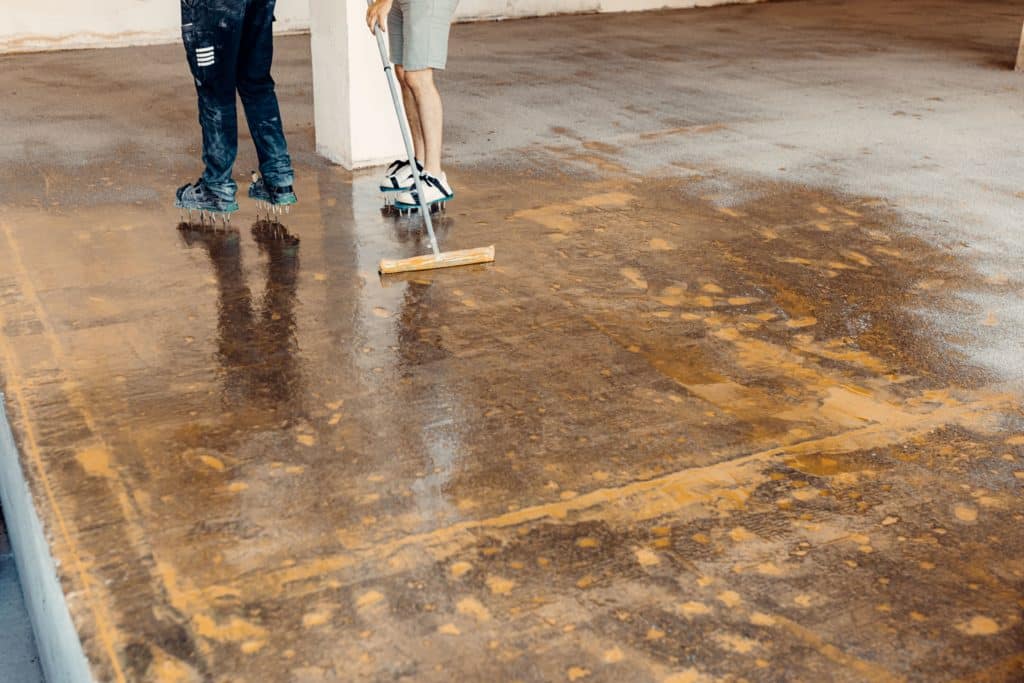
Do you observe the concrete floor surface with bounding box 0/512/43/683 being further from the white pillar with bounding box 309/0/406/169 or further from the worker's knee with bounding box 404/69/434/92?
the worker's knee with bounding box 404/69/434/92

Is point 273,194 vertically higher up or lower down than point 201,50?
lower down

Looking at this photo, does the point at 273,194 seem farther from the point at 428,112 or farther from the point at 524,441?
the point at 524,441

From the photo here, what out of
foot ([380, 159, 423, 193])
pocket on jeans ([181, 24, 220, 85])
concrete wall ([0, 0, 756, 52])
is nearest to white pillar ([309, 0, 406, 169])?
foot ([380, 159, 423, 193])

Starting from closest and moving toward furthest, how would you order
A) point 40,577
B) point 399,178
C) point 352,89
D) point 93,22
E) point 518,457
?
point 40,577, point 518,457, point 399,178, point 352,89, point 93,22

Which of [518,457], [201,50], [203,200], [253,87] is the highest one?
[201,50]

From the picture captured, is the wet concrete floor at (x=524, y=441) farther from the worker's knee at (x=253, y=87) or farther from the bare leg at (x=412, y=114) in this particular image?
the worker's knee at (x=253, y=87)

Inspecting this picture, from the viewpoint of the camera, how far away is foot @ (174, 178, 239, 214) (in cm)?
395

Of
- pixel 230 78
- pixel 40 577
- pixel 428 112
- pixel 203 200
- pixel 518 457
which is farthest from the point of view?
pixel 428 112

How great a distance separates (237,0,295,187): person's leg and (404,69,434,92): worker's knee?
1.65 ft

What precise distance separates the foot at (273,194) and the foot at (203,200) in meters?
0.11

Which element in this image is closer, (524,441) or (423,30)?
(524,441)

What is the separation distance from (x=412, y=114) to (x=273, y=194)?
2.13 ft

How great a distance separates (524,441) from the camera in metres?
2.43

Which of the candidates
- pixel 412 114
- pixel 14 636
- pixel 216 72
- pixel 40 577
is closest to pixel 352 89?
pixel 412 114
